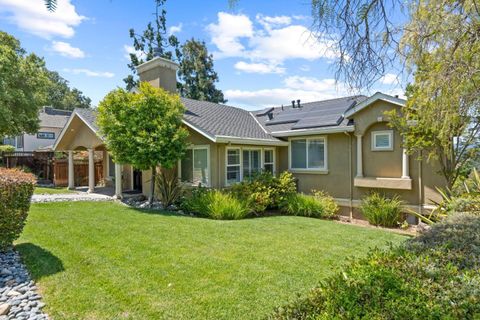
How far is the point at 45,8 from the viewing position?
189 cm

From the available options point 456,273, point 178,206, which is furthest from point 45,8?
point 178,206

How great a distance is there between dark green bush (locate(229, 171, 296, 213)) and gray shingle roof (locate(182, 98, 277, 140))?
7.37ft

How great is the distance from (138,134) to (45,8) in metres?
10.8

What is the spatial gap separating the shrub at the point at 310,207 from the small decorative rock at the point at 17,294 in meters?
9.47

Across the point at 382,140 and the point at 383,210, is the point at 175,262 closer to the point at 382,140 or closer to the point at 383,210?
the point at 383,210

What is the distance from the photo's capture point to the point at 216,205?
1129cm

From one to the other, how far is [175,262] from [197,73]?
3431cm

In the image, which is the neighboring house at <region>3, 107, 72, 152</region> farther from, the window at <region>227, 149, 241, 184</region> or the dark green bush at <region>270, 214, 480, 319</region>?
the dark green bush at <region>270, 214, 480, 319</region>

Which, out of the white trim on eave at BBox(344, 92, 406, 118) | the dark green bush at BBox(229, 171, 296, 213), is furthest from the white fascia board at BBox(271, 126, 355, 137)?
the dark green bush at BBox(229, 171, 296, 213)

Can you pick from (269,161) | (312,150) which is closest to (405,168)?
(312,150)

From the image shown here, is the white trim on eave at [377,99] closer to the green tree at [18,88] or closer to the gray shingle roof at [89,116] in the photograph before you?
the gray shingle roof at [89,116]

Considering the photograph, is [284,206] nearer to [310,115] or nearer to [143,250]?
[310,115]

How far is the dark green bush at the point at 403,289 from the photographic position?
2.34 metres

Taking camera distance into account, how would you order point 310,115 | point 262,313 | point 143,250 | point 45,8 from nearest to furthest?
point 45,8, point 262,313, point 143,250, point 310,115
